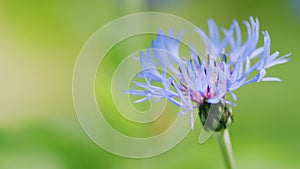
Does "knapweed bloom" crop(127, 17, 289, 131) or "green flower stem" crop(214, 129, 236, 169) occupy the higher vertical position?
"knapweed bloom" crop(127, 17, 289, 131)

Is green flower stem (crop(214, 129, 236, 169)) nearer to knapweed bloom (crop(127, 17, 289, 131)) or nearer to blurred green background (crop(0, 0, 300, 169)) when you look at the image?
knapweed bloom (crop(127, 17, 289, 131))

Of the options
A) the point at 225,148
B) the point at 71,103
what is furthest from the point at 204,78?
the point at 71,103

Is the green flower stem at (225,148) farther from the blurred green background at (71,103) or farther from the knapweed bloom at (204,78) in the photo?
the blurred green background at (71,103)

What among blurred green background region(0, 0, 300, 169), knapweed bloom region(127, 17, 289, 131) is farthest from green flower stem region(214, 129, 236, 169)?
blurred green background region(0, 0, 300, 169)

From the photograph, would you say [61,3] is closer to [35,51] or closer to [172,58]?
[35,51]

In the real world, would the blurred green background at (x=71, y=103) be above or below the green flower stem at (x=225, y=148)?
above

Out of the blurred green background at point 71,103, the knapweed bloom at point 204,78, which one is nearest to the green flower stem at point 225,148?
the knapweed bloom at point 204,78

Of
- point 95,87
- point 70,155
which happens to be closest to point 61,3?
point 95,87
